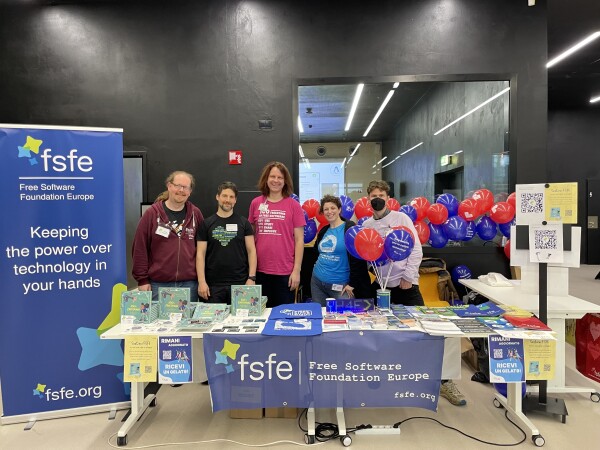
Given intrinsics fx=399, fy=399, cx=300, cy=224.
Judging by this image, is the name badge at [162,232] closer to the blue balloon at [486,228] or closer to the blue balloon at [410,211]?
the blue balloon at [410,211]

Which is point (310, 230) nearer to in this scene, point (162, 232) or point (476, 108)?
point (162, 232)

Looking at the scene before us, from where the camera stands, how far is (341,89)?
16.2 ft

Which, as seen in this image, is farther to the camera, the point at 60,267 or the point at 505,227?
the point at 505,227

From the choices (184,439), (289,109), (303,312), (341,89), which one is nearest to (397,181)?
(341,89)

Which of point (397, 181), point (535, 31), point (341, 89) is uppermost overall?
point (535, 31)

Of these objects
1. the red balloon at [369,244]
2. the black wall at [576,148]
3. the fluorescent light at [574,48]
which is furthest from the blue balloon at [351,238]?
the black wall at [576,148]

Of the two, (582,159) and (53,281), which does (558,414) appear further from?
(582,159)

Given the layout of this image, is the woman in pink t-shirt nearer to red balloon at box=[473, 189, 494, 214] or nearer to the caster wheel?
the caster wheel

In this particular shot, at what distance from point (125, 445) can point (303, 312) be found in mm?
1277

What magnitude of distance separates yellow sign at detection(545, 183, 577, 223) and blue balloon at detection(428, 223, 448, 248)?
5.51ft

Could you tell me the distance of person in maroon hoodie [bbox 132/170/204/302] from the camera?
9.17 ft

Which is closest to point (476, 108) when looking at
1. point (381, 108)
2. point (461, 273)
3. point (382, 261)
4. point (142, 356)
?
point (381, 108)

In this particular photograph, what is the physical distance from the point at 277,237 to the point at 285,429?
1291 millimetres

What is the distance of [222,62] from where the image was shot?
466cm
